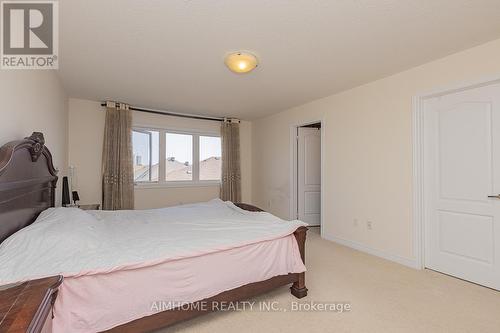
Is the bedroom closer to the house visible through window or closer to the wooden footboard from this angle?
the wooden footboard

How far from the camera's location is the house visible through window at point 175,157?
4.77 metres

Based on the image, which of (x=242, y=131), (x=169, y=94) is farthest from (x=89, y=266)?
(x=242, y=131)

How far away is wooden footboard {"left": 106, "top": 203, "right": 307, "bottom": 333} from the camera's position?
1.57 meters

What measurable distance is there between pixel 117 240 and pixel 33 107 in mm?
1520

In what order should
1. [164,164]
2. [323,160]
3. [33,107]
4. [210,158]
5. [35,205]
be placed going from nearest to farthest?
1. [35,205]
2. [33,107]
3. [323,160]
4. [164,164]
5. [210,158]

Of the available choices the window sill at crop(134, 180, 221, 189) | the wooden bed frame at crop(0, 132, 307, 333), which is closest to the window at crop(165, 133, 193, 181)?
the window sill at crop(134, 180, 221, 189)

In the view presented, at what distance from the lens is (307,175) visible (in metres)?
5.02

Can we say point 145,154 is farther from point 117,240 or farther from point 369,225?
point 369,225

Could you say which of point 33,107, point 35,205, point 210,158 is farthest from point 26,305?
point 210,158

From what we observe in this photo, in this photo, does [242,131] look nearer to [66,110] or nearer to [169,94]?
[169,94]

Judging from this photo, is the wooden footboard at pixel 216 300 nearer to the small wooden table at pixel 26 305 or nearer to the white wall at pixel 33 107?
the small wooden table at pixel 26 305

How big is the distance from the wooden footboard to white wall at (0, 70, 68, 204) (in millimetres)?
1521

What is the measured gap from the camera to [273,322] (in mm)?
1891

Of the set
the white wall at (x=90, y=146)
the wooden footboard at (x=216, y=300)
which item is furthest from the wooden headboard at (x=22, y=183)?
the white wall at (x=90, y=146)
